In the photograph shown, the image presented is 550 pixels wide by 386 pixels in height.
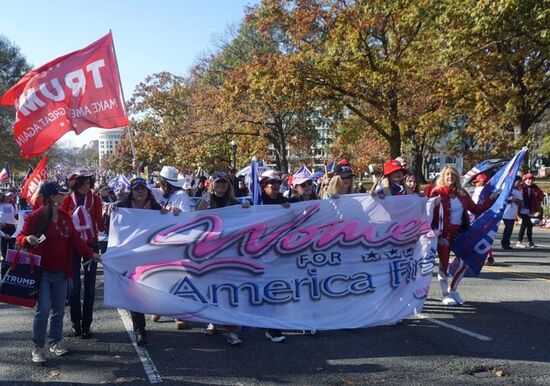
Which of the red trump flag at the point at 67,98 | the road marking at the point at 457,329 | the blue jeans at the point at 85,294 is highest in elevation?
the red trump flag at the point at 67,98

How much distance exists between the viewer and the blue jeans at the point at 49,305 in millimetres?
5703

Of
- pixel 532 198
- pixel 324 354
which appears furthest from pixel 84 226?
pixel 532 198

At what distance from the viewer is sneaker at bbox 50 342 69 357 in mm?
5932

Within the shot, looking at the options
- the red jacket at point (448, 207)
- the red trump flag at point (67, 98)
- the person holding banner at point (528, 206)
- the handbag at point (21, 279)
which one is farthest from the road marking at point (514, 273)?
the handbag at point (21, 279)

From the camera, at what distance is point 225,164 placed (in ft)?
143

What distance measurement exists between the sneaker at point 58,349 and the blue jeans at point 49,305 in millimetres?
61

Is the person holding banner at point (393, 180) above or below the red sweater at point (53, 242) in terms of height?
above

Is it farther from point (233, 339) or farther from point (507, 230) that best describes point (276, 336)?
point (507, 230)

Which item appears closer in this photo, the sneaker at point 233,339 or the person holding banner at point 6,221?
the sneaker at point 233,339

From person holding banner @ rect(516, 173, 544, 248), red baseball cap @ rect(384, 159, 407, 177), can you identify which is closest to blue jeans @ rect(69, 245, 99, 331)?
red baseball cap @ rect(384, 159, 407, 177)

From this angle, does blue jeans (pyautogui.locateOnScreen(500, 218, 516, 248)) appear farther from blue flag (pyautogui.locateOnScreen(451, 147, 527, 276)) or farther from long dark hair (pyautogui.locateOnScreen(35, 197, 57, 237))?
long dark hair (pyautogui.locateOnScreen(35, 197, 57, 237))

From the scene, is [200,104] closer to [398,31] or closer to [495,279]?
[398,31]

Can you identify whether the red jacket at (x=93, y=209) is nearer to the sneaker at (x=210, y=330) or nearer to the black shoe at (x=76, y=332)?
the black shoe at (x=76, y=332)

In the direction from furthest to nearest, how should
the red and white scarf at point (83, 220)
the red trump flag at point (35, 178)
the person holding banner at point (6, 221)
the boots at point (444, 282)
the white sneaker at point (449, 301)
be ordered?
the person holding banner at point (6, 221) → the red trump flag at point (35, 178) → the boots at point (444, 282) → the white sneaker at point (449, 301) → the red and white scarf at point (83, 220)
